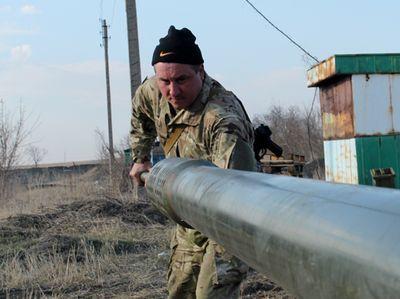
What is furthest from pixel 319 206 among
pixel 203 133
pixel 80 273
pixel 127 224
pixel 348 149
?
pixel 127 224

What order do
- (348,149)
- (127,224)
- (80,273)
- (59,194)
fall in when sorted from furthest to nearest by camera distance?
(59,194) < (127,224) < (348,149) < (80,273)

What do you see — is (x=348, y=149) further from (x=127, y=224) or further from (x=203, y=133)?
(x=203, y=133)

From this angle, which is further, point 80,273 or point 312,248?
point 80,273

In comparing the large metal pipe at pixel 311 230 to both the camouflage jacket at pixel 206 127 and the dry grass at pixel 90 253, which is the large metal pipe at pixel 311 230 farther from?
the dry grass at pixel 90 253

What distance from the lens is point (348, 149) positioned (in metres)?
9.09

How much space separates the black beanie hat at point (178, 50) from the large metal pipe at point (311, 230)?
6.08 feet

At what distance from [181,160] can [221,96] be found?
1348 millimetres

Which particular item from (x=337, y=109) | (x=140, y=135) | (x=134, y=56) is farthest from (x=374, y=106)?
(x=134, y=56)

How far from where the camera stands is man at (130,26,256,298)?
299cm

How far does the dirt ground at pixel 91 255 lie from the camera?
6051 mm

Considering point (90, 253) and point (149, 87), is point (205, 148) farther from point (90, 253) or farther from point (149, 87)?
point (90, 253)

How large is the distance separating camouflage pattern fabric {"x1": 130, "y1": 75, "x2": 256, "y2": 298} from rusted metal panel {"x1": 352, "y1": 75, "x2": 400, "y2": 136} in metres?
5.61

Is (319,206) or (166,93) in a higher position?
(166,93)

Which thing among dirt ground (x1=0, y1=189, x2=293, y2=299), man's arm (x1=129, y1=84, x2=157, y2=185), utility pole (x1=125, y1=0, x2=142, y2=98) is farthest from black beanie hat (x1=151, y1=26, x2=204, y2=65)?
utility pole (x1=125, y1=0, x2=142, y2=98)
